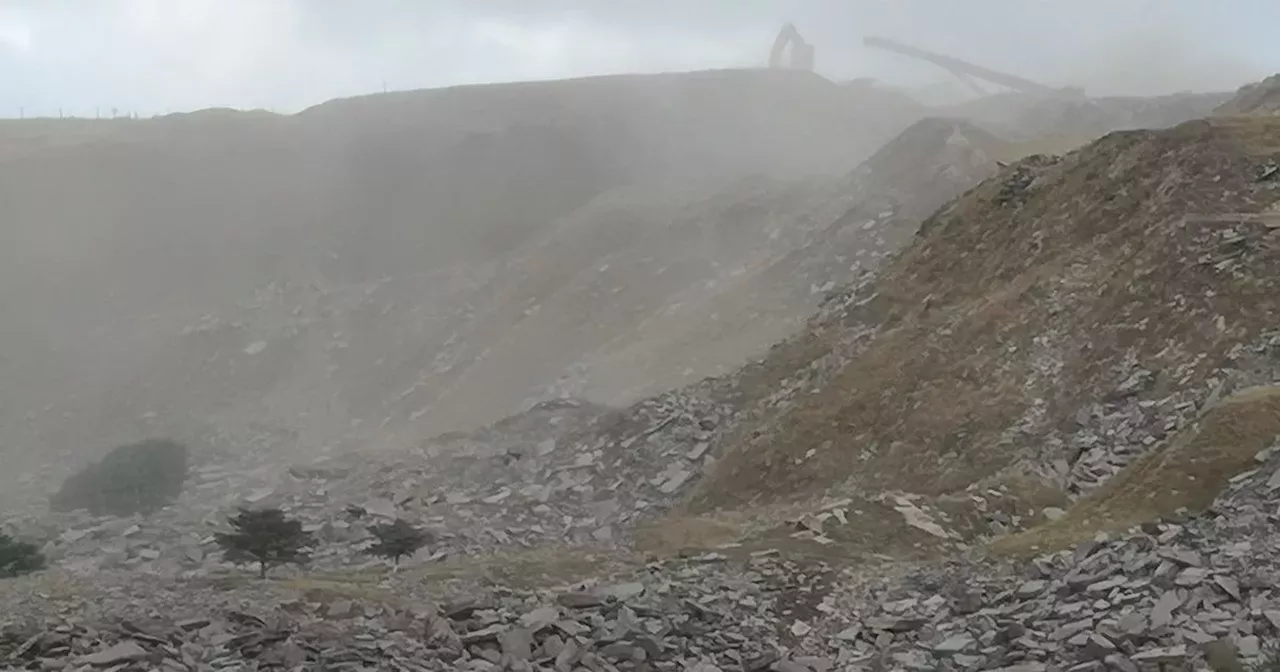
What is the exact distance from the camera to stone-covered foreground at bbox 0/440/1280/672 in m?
11.5

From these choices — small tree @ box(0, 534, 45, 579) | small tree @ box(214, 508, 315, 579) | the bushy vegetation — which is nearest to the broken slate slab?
small tree @ box(214, 508, 315, 579)

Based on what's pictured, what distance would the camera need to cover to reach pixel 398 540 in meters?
22.2

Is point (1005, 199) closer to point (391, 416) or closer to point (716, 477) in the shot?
point (716, 477)

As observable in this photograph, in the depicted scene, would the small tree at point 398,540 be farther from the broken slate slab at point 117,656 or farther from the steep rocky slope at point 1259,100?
the steep rocky slope at point 1259,100

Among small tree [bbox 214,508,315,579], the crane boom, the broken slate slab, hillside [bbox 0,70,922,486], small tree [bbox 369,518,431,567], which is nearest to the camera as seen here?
the broken slate slab

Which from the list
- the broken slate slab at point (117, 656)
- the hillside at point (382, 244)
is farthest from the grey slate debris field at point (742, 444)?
the hillside at point (382, 244)

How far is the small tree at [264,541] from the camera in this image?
20516 mm

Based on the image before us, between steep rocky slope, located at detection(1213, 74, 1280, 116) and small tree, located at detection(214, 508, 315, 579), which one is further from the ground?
steep rocky slope, located at detection(1213, 74, 1280, 116)

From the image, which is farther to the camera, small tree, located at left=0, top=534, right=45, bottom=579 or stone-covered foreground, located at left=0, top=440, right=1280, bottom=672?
small tree, located at left=0, top=534, right=45, bottom=579

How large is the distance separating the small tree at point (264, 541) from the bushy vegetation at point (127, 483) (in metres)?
12.0

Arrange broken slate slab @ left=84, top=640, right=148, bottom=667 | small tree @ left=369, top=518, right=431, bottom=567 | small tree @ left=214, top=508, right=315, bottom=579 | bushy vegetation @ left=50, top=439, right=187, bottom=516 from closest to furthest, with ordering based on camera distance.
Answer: broken slate slab @ left=84, top=640, right=148, bottom=667
small tree @ left=214, top=508, right=315, bottom=579
small tree @ left=369, top=518, right=431, bottom=567
bushy vegetation @ left=50, top=439, right=187, bottom=516

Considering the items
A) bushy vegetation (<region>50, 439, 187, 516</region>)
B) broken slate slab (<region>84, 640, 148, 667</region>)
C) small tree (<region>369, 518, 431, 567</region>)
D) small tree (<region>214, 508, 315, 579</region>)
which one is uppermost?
broken slate slab (<region>84, 640, 148, 667</region>)

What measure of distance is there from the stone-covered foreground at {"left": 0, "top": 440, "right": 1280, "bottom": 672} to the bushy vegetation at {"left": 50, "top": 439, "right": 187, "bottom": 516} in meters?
18.3

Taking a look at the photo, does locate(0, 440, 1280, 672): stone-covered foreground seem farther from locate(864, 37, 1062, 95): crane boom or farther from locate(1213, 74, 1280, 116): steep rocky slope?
locate(864, 37, 1062, 95): crane boom
